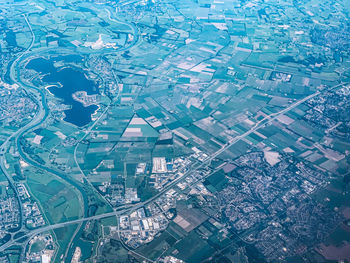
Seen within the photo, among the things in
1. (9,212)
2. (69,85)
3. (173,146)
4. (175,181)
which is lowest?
(9,212)

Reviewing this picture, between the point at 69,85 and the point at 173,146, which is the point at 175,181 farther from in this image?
the point at 69,85

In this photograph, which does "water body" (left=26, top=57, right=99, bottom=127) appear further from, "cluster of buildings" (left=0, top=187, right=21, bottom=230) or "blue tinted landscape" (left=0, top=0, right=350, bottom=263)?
"cluster of buildings" (left=0, top=187, right=21, bottom=230)

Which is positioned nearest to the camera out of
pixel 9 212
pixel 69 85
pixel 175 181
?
pixel 9 212

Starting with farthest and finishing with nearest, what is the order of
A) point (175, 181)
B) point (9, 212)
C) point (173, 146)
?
point (173, 146) < point (175, 181) < point (9, 212)

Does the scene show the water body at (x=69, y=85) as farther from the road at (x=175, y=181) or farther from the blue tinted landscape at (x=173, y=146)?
the road at (x=175, y=181)

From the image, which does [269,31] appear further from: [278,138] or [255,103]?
[278,138]

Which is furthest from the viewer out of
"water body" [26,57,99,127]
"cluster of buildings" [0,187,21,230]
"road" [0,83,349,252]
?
"water body" [26,57,99,127]

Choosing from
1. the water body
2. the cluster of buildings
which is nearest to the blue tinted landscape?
the cluster of buildings

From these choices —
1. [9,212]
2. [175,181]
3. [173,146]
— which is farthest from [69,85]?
[175,181]

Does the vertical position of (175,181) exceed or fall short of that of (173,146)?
it falls short
